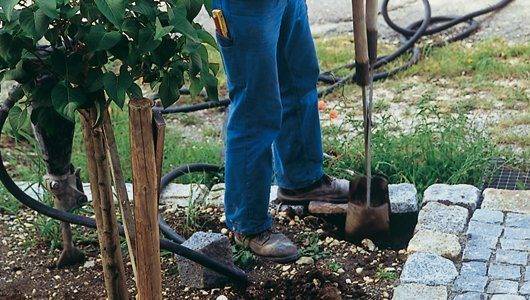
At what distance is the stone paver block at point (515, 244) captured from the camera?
4.23 meters

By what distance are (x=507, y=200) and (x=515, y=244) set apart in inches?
16.1

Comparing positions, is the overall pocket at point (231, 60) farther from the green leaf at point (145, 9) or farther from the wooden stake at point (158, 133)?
the green leaf at point (145, 9)

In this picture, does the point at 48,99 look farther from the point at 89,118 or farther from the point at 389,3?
the point at 389,3

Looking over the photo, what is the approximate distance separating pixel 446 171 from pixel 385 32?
3.02m

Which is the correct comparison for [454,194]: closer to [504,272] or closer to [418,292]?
[504,272]

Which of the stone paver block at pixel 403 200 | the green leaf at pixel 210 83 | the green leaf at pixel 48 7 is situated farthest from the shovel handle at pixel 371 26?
the green leaf at pixel 48 7

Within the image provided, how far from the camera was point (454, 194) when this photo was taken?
466 cm

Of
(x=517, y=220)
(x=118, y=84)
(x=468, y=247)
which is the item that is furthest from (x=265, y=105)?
(x=118, y=84)

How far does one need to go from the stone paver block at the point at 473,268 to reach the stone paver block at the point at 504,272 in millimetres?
28

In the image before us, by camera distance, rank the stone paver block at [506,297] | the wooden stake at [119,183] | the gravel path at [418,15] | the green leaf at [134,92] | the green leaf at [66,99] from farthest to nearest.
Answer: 1. the gravel path at [418,15]
2. the stone paver block at [506,297]
3. the wooden stake at [119,183]
4. the green leaf at [134,92]
5. the green leaf at [66,99]

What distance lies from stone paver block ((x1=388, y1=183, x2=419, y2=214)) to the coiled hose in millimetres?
868

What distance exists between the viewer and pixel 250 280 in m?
4.19

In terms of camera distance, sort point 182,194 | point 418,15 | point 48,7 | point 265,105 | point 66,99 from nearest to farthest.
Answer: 1. point 48,7
2. point 66,99
3. point 265,105
4. point 182,194
5. point 418,15

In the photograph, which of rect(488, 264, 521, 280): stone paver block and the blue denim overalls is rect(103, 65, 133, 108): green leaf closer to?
the blue denim overalls
